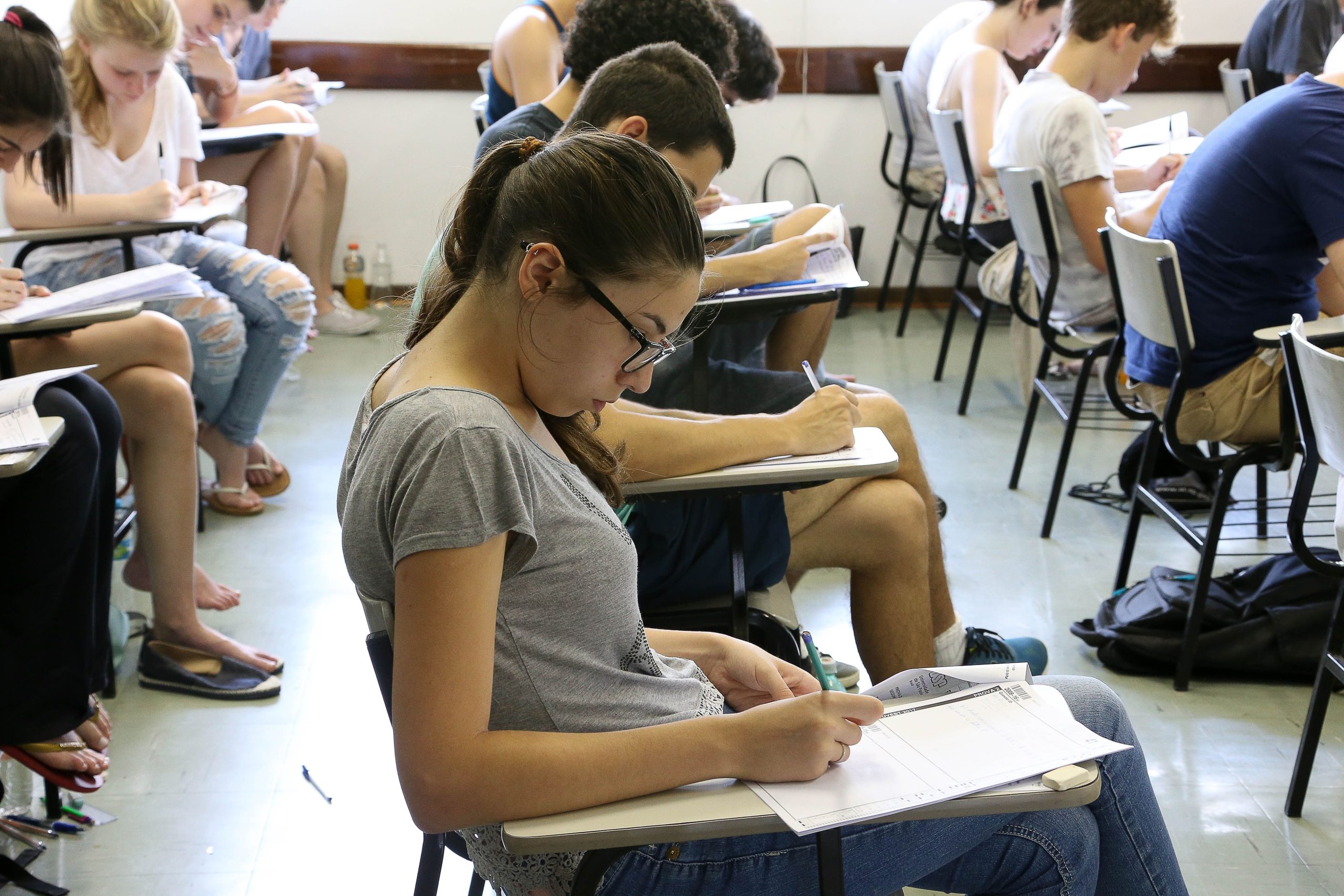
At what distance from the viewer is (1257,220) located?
7.66 feet

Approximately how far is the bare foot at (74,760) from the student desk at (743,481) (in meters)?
1.05

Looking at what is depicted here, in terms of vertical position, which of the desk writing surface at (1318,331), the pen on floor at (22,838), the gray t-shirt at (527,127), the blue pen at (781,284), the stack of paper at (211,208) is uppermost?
the gray t-shirt at (527,127)

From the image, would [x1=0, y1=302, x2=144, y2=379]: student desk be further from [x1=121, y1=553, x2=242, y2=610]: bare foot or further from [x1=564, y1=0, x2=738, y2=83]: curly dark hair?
[x1=564, y1=0, x2=738, y2=83]: curly dark hair

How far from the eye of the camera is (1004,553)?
2.82 m

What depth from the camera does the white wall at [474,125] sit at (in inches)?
196

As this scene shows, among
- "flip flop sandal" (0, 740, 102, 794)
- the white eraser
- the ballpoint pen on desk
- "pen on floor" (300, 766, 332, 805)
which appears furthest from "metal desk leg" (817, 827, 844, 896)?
"flip flop sandal" (0, 740, 102, 794)

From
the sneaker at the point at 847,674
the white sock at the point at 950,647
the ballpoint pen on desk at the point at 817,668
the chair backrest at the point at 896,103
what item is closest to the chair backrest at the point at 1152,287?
the white sock at the point at 950,647

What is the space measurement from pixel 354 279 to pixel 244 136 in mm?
1680

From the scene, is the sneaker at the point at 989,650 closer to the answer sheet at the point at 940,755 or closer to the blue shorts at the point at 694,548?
the blue shorts at the point at 694,548

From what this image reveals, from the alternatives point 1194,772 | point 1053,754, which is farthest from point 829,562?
point 1053,754

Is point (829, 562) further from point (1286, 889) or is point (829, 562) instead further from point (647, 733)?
point (647, 733)

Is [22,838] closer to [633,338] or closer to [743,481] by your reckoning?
[743,481]

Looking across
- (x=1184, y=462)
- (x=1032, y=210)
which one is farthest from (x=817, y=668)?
(x=1032, y=210)

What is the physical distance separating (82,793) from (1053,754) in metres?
1.61
